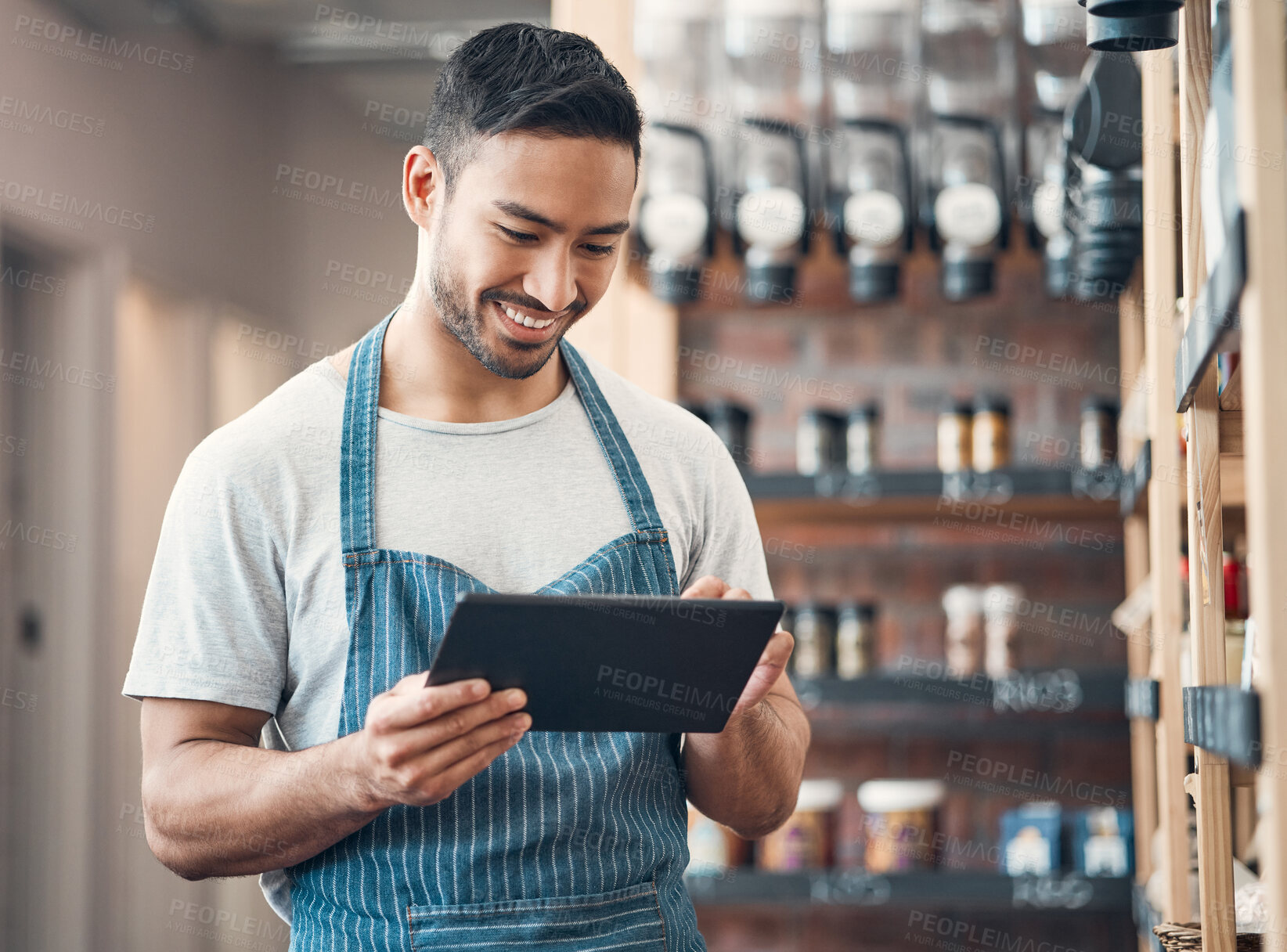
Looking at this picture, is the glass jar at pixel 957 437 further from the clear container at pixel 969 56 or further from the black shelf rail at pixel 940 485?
the clear container at pixel 969 56

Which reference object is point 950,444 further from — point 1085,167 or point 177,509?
point 177,509

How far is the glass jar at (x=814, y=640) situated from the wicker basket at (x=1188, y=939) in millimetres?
1348

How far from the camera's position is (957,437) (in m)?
2.70

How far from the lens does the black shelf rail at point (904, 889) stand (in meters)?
2.48

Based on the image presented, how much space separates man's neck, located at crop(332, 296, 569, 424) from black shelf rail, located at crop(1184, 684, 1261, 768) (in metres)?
0.70

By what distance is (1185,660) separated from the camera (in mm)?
1723

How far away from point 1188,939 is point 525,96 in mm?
1042

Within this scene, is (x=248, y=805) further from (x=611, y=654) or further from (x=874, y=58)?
(x=874, y=58)

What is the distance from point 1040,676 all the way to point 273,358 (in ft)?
7.76

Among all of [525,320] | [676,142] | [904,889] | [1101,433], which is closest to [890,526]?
[1101,433]

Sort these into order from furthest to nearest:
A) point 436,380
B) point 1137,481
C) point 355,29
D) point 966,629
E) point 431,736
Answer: point 355,29 → point 966,629 → point 1137,481 → point 436,380 → point 431,736

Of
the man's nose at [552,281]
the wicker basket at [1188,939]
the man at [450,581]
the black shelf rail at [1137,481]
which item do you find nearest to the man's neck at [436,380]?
the man at [450,581]

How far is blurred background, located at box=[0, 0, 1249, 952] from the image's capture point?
2.68 meters

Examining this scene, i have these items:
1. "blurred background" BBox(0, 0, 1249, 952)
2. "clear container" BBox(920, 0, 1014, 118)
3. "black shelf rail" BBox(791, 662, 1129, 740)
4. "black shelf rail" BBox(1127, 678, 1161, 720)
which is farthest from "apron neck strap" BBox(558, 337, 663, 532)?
"clear container" BBox(920, 0, 1014, 118)
